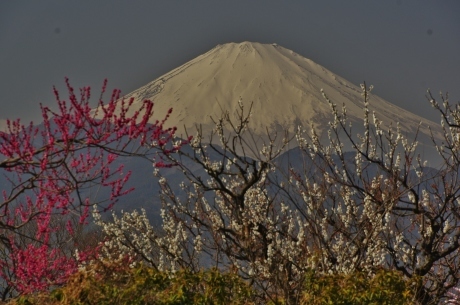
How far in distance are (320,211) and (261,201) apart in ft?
3.01

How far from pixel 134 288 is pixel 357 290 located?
2.26 metres

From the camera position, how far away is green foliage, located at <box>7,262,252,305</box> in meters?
5.96

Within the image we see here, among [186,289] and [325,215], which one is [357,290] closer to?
[186,289]

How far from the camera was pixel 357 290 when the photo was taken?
6824 mm

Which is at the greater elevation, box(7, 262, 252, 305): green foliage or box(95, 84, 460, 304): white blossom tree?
box(95, 84, 460, 304): white blossom tree

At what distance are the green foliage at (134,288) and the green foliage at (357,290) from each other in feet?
2.64

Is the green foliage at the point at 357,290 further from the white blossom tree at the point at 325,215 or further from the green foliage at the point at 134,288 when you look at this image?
the white blossom tree at the point at 325,215

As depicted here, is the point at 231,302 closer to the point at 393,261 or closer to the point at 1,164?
the point at 1,164

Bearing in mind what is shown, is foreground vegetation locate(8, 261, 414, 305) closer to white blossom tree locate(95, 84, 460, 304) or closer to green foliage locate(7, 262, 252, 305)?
green foliage locate(7, 262, 252, 305)

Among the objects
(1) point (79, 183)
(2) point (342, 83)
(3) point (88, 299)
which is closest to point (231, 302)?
(3) point (88, 299)

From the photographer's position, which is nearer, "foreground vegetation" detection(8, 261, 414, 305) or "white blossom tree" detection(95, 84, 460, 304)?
"foreground vegetation" detection(8, 261, 414, 305)

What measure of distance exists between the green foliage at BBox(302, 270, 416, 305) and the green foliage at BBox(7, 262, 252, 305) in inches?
31.7

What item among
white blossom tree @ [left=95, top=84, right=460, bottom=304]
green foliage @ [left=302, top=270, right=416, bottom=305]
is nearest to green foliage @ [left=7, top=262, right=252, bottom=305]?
green foliage @ [left=302, top=270, right=416, bottom=305]

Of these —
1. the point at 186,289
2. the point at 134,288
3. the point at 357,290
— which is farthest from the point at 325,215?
the point at 134,288
